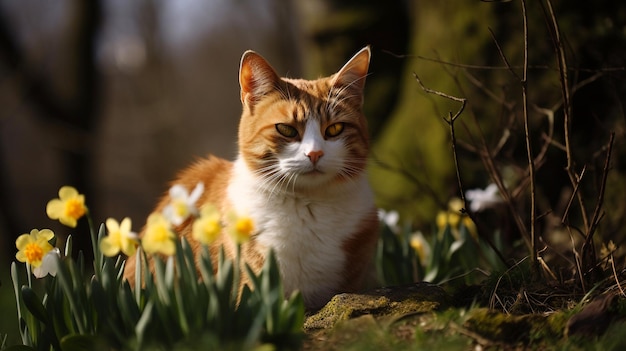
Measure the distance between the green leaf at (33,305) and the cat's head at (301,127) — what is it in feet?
3.45

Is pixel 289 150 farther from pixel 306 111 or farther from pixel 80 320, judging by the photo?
pixel 80 320

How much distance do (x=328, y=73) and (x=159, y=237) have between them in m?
3.77

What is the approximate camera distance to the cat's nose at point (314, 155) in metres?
2.63

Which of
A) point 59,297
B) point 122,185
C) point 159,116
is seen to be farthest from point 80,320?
point 122,185

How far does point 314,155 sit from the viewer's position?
8.64 ft

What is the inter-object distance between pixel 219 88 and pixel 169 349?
17422 millimetres

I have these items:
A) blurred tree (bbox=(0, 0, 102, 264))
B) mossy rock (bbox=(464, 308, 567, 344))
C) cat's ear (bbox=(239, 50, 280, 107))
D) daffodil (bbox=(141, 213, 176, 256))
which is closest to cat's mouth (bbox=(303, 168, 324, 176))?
cat's ear (bbox=(239, 50, 280, 107))

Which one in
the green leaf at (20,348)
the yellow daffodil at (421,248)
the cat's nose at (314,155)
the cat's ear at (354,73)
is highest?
the cat's ear at (354,73)

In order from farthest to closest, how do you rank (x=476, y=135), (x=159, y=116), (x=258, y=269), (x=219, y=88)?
(x=219, y=88) < (x=159, y=116) < (x=476, y=135) < (x=258, y=269)

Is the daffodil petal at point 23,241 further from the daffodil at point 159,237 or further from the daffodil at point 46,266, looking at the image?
the daffodil at point 159,237

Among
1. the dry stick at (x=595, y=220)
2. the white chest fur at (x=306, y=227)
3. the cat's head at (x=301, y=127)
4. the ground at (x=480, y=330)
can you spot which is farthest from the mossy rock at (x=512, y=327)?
the cat's head at (x=301, y=127)

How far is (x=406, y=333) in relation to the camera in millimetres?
2240

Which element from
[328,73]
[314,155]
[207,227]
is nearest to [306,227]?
[314,155]

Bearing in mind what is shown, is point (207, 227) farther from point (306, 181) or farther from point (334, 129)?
point (334, 129)
